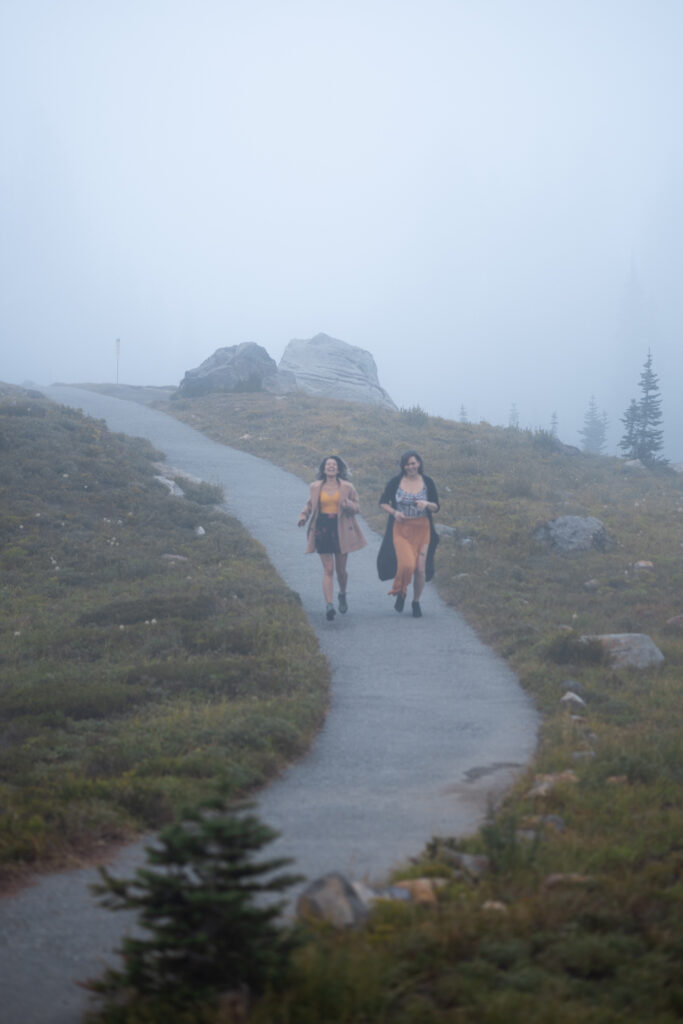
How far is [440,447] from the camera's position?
95.1 ft

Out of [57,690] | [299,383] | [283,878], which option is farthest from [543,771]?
[299,383]

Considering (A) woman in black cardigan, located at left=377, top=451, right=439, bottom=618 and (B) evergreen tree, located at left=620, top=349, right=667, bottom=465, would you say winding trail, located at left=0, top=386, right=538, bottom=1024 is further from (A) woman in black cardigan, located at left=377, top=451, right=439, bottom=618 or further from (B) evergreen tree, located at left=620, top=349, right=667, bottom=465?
(B) evergreen tree, located at left=620, top=349, right=667, bottom=465

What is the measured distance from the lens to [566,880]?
4352mm

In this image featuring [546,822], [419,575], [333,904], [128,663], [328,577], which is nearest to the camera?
[333,904]

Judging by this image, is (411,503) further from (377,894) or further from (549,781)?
(377,894)

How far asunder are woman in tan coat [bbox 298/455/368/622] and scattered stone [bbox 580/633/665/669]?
11.8ft

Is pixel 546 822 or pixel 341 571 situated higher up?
pixel 341 571

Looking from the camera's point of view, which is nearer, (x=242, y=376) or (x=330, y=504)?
(x=330, y=504)

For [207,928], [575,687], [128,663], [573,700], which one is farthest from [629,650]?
[207,928]

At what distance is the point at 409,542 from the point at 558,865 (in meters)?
7.73

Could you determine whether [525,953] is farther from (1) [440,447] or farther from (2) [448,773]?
(1) [440,447]

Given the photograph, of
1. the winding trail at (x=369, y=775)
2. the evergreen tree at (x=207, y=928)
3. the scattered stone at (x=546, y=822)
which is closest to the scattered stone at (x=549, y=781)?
the winding trail at (x=369, y=775)

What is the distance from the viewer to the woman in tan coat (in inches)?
470

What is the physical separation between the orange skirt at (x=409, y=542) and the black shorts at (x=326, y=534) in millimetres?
929
